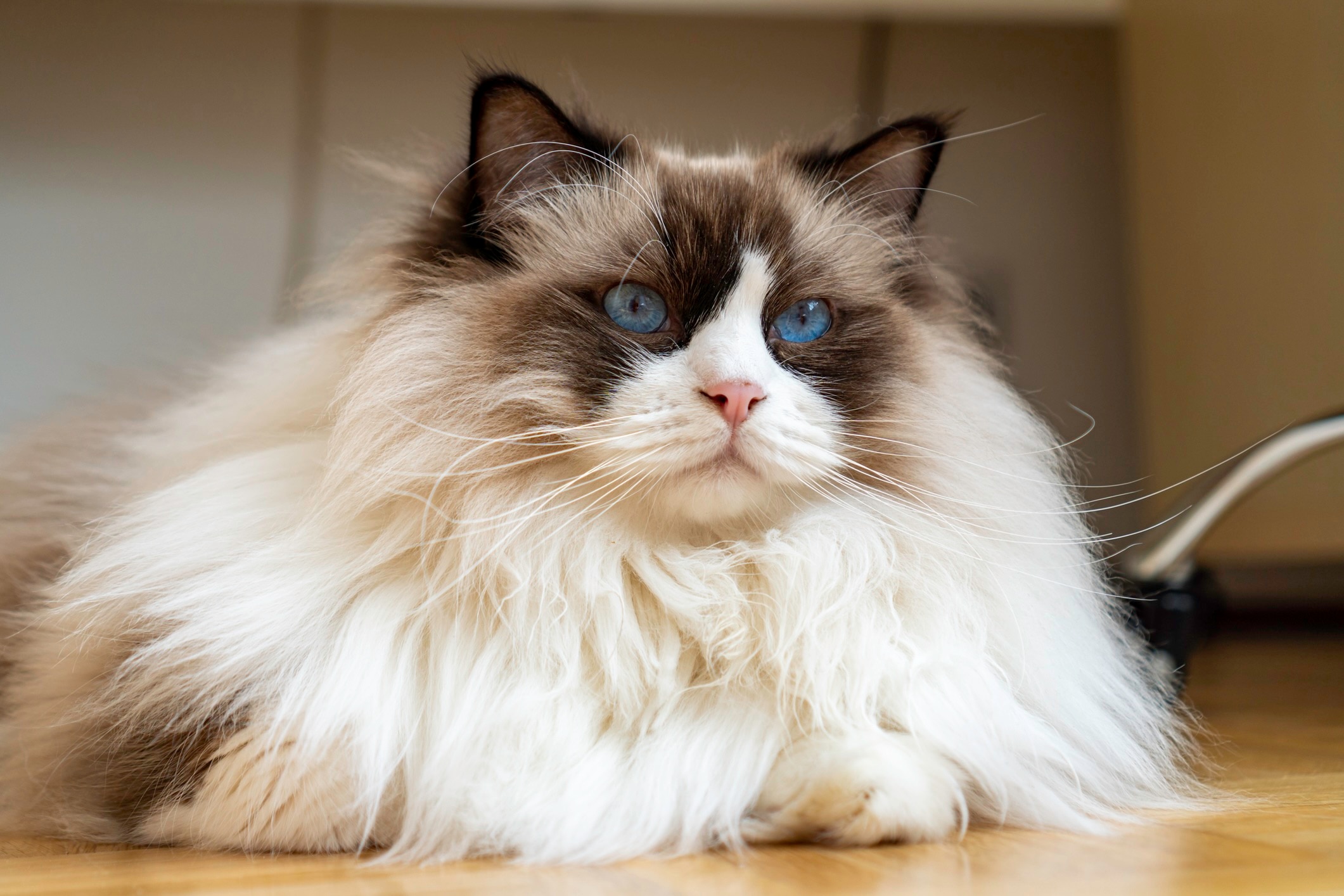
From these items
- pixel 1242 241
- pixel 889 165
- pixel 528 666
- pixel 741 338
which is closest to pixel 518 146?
pixel 741 338

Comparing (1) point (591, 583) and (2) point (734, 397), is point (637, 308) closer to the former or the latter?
(2) point (734, 397)

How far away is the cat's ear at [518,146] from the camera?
1.22m

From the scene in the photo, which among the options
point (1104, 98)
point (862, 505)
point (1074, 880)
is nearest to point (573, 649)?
point (862, 505)

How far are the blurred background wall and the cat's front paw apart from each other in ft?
6.55

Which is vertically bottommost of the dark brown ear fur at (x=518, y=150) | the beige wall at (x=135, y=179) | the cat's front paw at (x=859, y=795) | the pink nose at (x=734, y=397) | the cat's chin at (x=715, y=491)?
the cat's front paw at (x=859, y=795)

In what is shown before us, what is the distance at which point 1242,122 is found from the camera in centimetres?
317

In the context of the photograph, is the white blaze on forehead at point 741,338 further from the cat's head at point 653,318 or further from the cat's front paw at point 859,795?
the cat's front paw at point 859,795

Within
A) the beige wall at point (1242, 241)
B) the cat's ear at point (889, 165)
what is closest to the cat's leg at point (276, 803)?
the cat's ear at point (889, 165)

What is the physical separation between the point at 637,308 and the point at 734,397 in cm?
18

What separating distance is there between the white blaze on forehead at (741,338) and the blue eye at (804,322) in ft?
0.12

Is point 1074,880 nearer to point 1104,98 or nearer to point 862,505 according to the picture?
point 862,505

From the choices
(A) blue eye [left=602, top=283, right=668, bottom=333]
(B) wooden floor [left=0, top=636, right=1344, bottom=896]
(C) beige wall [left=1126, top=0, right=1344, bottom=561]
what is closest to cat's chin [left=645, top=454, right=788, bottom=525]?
(A) blue eye [left=602, top=283, right=668, bottom=333]

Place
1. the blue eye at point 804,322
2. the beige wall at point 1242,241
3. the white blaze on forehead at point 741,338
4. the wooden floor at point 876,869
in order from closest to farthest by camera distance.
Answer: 1. the wooden floor at point 876,869
2. the white blaze on forehead at point 741,338
3. the blue eye at point 804,322
4. the beige wall at point 1242,241

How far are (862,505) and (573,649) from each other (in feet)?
1.14
